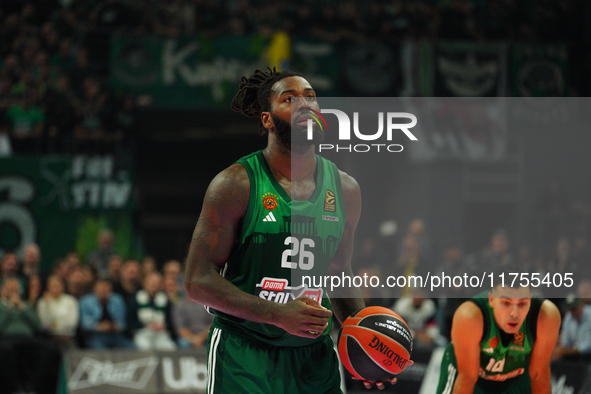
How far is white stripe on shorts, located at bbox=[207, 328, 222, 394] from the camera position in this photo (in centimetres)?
345

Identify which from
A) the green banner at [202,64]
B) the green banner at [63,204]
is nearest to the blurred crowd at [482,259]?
the green banner at [63,204]

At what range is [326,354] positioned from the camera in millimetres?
3510

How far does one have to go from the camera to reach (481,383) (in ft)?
16.6

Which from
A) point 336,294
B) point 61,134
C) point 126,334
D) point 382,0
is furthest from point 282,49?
point 336,294

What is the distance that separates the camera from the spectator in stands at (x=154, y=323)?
9.34 m

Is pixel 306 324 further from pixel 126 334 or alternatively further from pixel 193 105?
pixel 193 105

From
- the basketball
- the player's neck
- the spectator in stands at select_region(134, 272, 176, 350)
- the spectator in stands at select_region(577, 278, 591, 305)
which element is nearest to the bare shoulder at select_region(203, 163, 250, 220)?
the player's neck

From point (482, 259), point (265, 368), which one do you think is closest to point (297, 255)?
point (265, 368)

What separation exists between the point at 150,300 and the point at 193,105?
4857 mm

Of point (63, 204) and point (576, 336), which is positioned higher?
point (63, 204)

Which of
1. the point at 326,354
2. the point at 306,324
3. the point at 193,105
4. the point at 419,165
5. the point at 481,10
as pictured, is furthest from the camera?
the point at 481,10

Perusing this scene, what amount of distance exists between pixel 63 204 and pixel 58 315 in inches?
113

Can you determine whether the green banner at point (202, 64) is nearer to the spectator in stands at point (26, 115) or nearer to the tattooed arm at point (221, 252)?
the spectator in stands at point (26, 115)

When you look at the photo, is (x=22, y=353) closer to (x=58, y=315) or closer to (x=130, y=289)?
(x=58, y=315)
